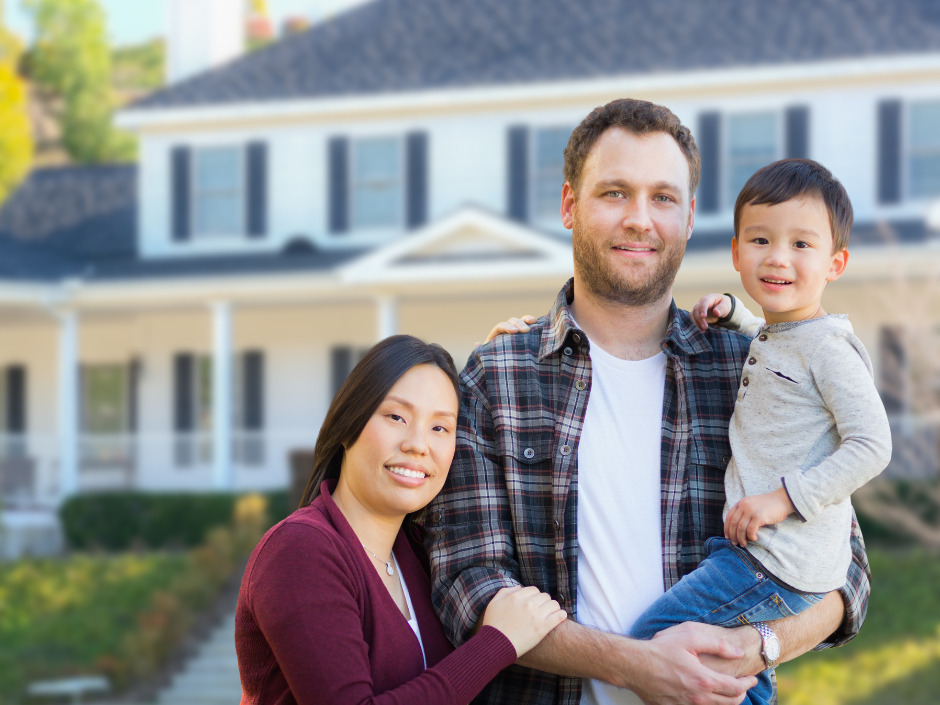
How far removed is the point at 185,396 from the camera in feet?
63.9

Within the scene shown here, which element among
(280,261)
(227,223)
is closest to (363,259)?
(280,261)

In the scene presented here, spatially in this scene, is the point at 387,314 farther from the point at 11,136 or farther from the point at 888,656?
the point at 11,136

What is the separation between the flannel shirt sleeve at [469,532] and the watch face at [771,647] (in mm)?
667

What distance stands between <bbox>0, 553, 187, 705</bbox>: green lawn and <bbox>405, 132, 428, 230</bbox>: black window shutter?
6.52 metres

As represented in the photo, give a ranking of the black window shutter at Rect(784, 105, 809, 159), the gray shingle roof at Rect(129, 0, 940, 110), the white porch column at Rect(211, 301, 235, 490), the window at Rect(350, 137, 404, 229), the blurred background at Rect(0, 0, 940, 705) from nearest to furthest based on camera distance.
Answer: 1. the blurred background at Rect(0, 0, 940, 705)
2. the black window shutter at Rect(784, 105, 809, 159)
3. the gray shingle roof at Rect(129, 0, 940, 110)
4. the white porch column at Rect(211, 301, 235, 490)
5. the window at Rect(350, 137, 404, 229)

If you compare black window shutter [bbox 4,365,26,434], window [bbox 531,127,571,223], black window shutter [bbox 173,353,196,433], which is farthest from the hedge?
window [bbox 531,127,571,223]

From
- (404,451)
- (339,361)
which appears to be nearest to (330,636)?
(404,451)

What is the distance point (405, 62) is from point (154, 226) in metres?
5.10

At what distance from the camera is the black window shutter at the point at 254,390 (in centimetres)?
1923

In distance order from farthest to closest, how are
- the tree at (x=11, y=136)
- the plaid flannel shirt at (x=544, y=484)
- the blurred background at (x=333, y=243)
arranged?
the tree at (x=11, y=136), the blurred background at (x=333, y=243), the plaid flannel shirt at (x=544, y=484)

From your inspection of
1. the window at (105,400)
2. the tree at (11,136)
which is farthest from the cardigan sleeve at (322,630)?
the tree at (11,136)

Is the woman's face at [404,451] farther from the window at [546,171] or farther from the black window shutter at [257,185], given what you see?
the black window shutter at [257,185]

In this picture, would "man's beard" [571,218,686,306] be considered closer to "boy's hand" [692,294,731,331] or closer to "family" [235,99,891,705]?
"family" [235,99,891,705]

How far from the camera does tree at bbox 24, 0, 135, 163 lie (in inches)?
1804
